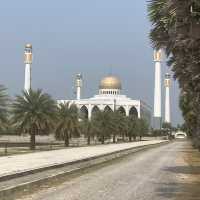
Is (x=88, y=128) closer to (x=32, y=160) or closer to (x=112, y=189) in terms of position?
(x=32, y=160)

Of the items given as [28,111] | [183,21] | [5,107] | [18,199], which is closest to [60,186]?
[18,199]

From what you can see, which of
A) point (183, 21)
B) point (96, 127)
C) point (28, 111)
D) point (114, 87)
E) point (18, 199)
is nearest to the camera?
point (18, 199)

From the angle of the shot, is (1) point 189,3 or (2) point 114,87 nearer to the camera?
(1) point 189,3

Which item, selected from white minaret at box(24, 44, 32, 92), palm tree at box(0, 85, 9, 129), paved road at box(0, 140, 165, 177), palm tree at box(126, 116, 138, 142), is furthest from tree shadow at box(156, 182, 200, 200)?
white minaret at box(24, 44, 32, 92)

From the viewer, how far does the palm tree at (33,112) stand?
57.9 metres

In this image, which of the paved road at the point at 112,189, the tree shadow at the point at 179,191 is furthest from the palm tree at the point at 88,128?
the tree shadow at the point at 179,191

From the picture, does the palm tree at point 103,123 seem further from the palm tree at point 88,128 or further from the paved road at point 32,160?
the paved road at point 32,160

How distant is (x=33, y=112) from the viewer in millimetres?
58156

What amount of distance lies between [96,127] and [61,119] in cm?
2203

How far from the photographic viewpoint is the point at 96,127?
300 ft

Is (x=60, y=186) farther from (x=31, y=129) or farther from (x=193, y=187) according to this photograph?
(x=31, y=129)

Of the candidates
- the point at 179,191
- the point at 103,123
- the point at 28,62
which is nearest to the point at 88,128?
the point at 103,123

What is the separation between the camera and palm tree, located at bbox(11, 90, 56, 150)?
5788cm

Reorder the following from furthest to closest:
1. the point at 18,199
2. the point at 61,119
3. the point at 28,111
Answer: the point at 61,119
the point at 28,111
the point at 18,199
